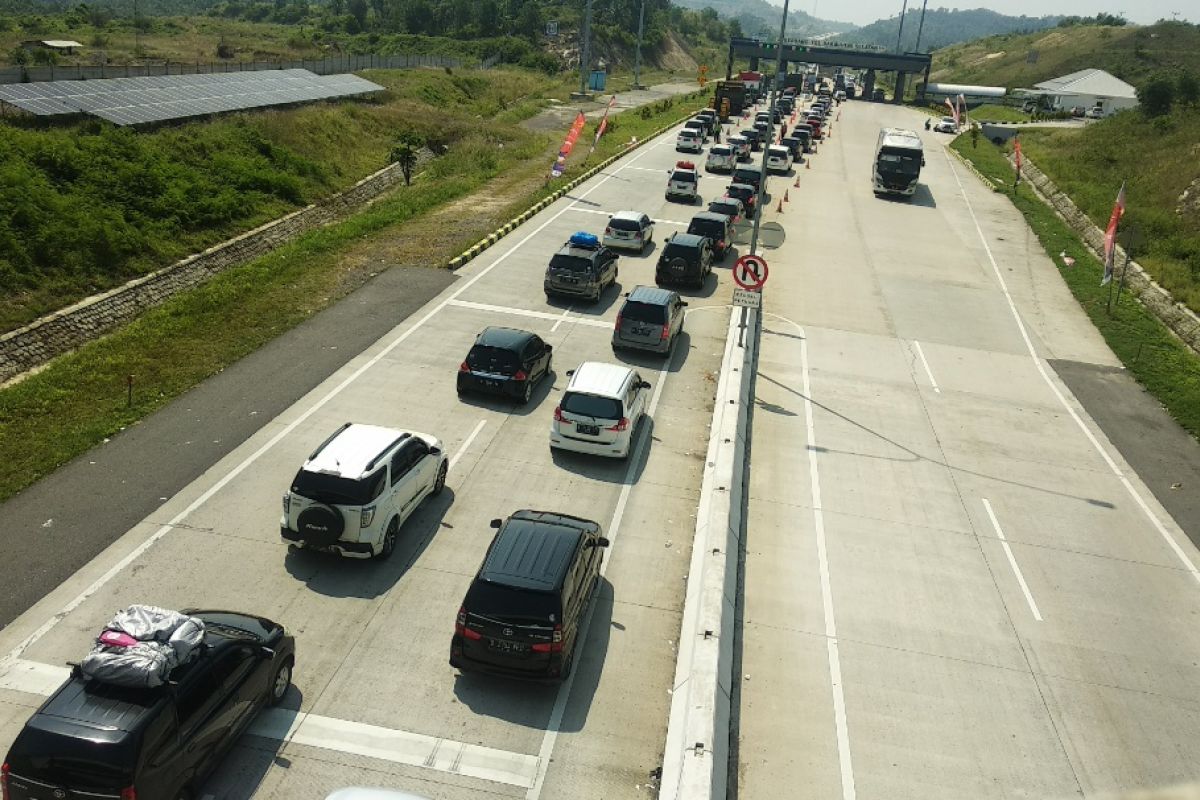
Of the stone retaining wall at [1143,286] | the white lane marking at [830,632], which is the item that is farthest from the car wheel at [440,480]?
the stone retaining wall at [1143,286]

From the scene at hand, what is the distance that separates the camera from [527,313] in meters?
26.1

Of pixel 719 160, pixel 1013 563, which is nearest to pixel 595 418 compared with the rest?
pixel 1013 563

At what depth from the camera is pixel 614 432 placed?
17.1m

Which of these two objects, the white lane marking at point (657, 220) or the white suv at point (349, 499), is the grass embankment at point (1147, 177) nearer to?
the white lane marking at point (657, 220)

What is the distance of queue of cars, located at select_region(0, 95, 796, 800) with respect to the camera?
8070 millimetres

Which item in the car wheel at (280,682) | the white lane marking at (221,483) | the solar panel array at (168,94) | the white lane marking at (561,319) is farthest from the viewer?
the solar panel array at (168,94)

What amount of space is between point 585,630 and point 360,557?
3557 mm

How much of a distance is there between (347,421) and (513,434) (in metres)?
3.44

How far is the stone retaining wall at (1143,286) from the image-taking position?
29000 mm

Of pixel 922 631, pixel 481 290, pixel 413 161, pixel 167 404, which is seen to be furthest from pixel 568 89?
pixel 922 631

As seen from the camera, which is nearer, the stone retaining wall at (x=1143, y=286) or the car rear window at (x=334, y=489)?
the car rear window at (x=334, y=489)

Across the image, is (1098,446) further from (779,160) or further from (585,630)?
(779,160)

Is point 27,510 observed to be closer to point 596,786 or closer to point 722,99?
point 596,786

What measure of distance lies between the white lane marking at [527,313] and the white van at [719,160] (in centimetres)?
3033
